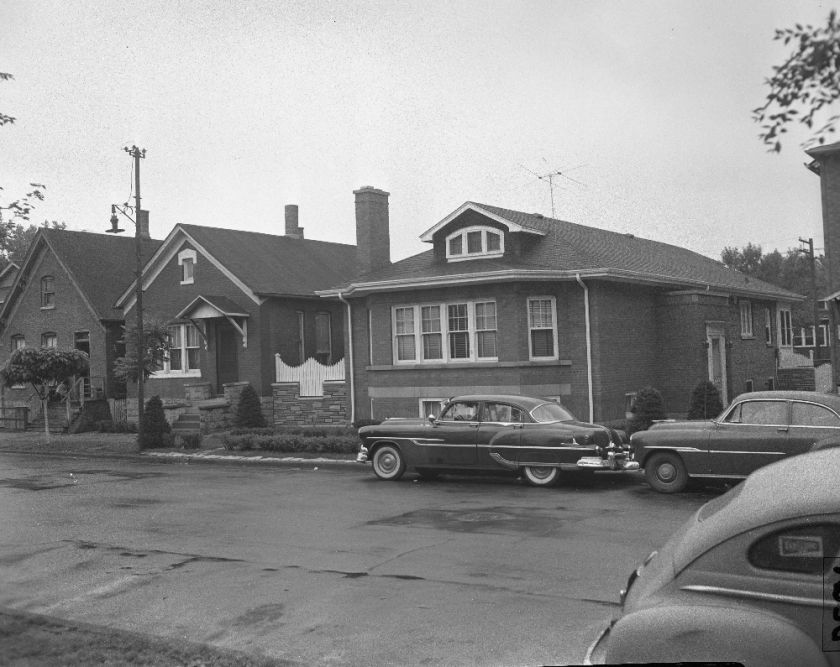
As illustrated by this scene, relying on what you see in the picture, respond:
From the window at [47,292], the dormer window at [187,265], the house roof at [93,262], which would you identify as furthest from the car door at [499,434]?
the window at [47,292]

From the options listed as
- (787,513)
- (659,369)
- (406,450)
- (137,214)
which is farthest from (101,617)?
(659,369)

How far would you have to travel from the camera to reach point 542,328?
25.1 metres

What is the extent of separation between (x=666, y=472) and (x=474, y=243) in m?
13.2

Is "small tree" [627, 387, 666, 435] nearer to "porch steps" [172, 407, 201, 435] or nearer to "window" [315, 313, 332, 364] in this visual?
"porch steps" [172, 407, 201, 435]

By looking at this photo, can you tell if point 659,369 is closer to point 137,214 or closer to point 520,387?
point 520,387

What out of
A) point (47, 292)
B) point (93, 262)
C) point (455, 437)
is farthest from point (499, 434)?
point (47, 292)

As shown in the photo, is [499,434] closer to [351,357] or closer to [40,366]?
[351,357]

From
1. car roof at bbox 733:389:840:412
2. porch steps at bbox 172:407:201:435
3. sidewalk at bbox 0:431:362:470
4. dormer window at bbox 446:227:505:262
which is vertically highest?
dormer window at bbox 446:227:505:262

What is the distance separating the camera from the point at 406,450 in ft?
56.3

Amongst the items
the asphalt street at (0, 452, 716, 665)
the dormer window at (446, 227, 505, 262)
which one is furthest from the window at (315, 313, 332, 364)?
the asphalt street at (0, 452, 716, 665)

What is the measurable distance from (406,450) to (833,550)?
13.6 metres

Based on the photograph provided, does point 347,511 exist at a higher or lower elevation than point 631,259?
lower

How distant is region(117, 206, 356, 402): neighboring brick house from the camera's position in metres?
32.1

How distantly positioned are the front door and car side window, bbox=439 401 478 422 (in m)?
17.3
